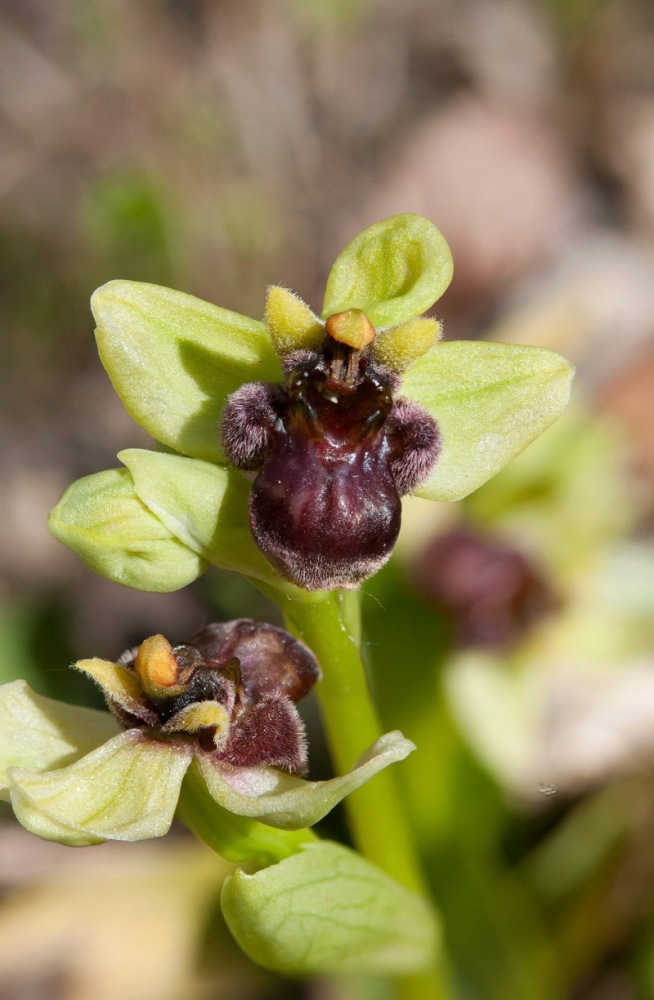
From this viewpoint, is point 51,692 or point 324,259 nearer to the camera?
point 51,692

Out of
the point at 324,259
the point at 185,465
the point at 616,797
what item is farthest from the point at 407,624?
the point at 324,259

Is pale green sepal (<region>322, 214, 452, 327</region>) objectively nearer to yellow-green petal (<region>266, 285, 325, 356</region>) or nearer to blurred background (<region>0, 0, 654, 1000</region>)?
yellow-green petal (<region>266, 285, 325, 356</region>)

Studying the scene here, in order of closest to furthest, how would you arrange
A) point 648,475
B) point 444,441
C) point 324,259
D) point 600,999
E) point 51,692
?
point 444,441
point 600,999
point 51,692
point 648,475
point 324,259

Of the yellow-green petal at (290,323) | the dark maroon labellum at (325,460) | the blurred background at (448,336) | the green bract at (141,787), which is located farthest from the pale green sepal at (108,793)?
the yellow-green petal at (290,323)

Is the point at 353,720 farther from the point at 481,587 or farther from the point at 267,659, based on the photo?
the point at 481,587

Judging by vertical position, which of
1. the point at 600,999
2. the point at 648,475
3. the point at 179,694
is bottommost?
the point at 600,999

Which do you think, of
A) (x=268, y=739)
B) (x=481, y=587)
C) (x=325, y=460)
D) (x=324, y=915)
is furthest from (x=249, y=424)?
(x=481, y=587)

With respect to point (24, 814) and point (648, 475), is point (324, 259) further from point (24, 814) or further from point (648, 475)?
point (24, 814)

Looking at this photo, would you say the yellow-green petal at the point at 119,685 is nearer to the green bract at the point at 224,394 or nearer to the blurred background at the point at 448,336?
the green bract at the point at 224,394

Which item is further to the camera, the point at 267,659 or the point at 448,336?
the point at 448,336
